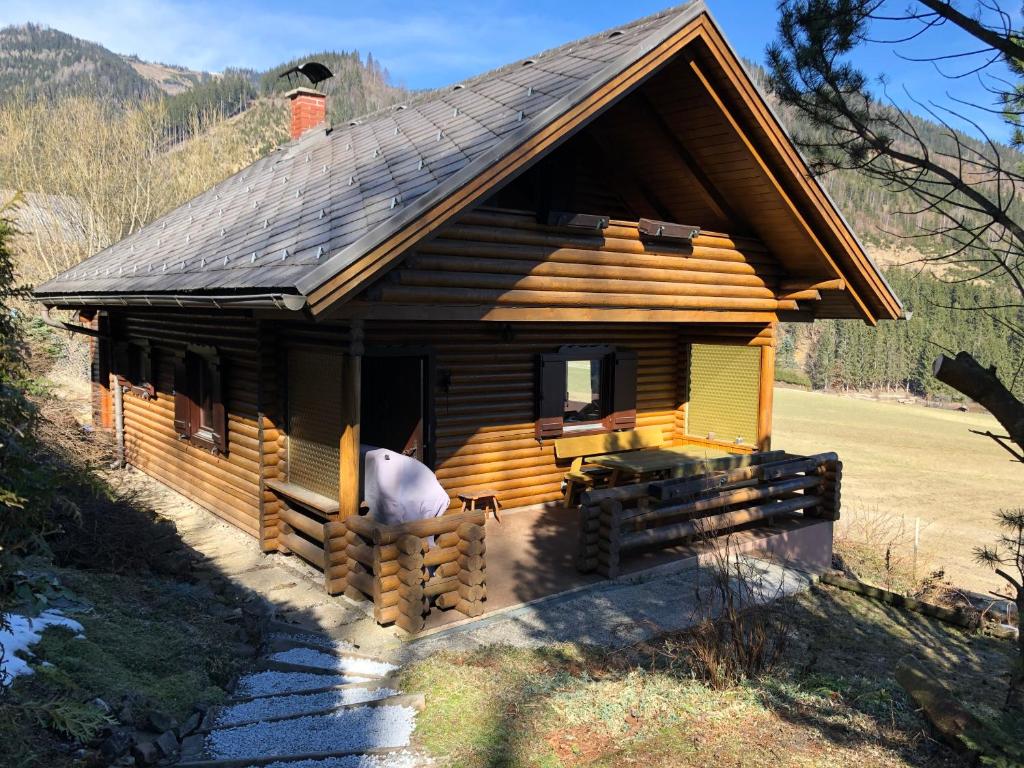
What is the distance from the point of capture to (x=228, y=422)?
32.8 feet

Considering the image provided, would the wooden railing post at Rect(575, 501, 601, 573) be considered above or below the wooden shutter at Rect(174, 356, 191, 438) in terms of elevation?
below

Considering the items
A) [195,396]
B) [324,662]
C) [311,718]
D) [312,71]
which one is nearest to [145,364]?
[195,396]

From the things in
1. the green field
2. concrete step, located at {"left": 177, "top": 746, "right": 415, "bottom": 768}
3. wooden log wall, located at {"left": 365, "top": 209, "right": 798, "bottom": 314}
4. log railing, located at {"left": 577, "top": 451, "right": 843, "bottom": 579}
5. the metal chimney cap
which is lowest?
the green field

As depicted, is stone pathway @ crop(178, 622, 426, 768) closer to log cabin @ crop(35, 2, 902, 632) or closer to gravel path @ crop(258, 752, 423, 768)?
gravel path @ crop(258, 752, 423, 768)

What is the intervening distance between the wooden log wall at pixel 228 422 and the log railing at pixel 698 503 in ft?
12.7

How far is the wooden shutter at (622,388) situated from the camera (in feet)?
38.5

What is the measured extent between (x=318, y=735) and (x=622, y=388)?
789cm

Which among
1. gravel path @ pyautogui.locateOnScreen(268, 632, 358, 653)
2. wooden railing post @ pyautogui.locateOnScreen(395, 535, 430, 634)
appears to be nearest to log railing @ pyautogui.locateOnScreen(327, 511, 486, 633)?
wooden railing post @ pyautogui.locateOnScreen(395, 535, 430, 634)

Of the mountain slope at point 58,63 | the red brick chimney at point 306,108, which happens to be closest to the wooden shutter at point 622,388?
the red brick chimney at point 306,108

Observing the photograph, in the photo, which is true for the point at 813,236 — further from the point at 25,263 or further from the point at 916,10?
the point at 25,263

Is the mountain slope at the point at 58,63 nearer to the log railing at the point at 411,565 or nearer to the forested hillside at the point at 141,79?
the forested hillside at the point at 141,79

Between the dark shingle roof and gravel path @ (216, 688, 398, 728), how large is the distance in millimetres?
2957

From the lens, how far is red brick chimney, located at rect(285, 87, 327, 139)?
15.2 m

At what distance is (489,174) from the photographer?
691cm
